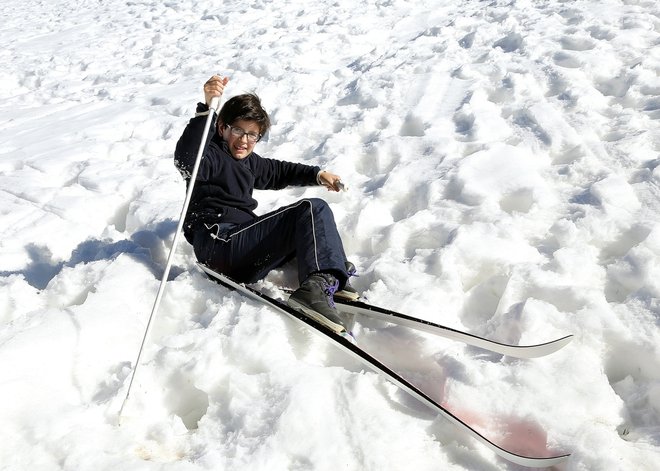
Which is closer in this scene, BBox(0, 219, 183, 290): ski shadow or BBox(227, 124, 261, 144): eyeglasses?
BBox(227, 124, 261, 144): eyeglasses

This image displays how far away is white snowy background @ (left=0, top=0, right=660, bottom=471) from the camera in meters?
2.08

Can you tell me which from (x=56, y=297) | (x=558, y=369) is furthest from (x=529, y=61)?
(x=56, y=297)

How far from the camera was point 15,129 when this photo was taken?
6.44m

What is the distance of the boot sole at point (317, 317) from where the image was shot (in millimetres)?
2539

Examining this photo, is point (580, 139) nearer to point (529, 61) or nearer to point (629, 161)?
point (629, 161)

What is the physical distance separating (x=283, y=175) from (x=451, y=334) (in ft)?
5.78

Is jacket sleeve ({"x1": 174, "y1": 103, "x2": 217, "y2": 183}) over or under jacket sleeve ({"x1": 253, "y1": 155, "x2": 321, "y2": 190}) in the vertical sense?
over

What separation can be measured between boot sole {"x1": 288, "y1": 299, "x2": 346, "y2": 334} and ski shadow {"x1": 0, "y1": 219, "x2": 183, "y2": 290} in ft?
3.57

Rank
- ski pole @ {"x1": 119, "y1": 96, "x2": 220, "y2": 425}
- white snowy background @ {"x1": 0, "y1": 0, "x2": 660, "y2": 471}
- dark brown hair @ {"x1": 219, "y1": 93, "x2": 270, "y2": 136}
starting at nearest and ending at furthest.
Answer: white snowy background @ {"x1": 0, "y1": 0, "x2": 660, "y2": 471}
ski pole @ {"x1": 119, "y1": 96, "x2": 220, "y2": 425}
dark brown hair @ {"x1": 219, "y1": 93, "x2": 270, "y2": 136}

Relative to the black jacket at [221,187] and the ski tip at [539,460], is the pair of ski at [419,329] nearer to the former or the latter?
the ski tip at [539,460]

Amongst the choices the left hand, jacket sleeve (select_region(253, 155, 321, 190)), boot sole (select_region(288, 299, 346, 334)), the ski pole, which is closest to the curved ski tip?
boot sole (select_region(288, 299, 346, 334))

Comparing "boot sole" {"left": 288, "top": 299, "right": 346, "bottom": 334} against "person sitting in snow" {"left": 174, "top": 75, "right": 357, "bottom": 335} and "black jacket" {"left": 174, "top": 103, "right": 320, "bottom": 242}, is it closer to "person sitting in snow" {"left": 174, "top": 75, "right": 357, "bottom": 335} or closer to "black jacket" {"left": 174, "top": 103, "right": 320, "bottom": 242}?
"person sitting in snow" {"left": 174, "top": 75, "right": 357, "bottom": 335}

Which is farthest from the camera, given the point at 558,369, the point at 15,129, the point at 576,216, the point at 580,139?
the point at 15,129

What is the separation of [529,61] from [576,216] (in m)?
2.92
